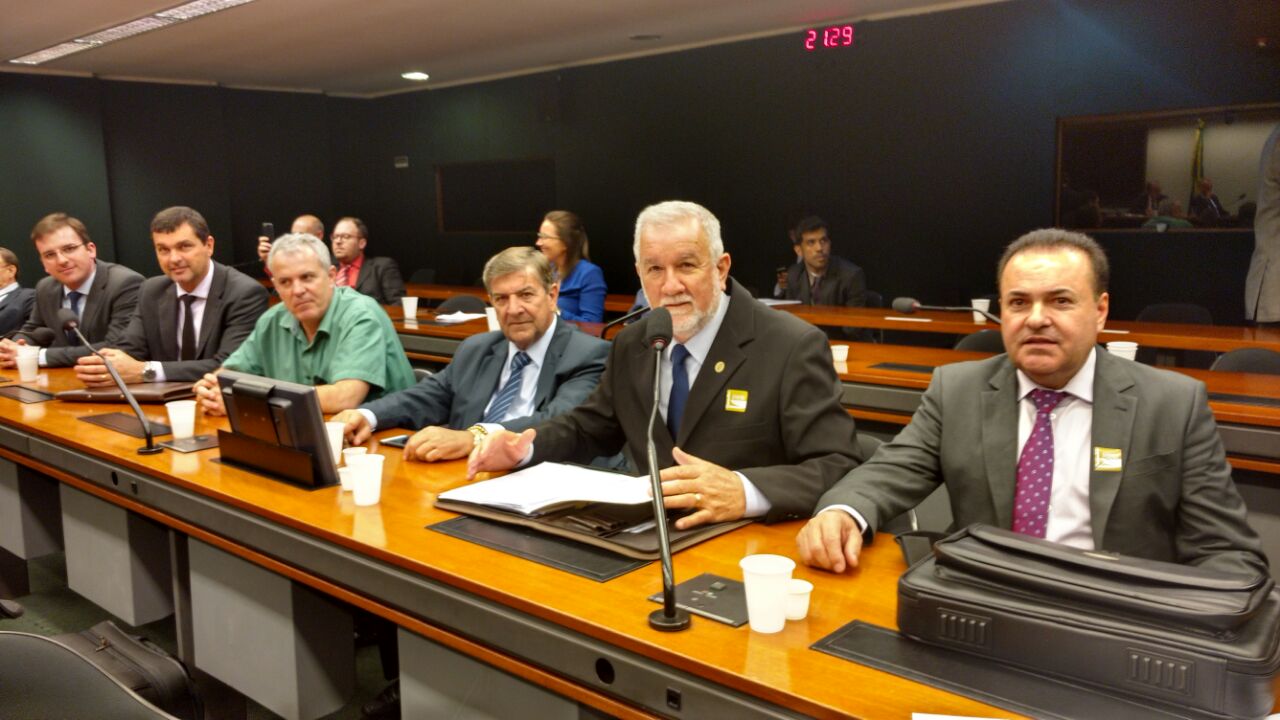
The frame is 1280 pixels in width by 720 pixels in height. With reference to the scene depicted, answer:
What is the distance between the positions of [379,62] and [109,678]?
317 inches

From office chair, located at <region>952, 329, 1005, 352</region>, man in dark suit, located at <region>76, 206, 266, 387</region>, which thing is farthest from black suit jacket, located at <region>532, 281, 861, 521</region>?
man in dark suit, located at <region>76, 206, 266, 387</region>

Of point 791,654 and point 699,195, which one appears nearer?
point 791,654

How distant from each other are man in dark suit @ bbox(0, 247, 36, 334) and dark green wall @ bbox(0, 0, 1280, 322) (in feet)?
7.24

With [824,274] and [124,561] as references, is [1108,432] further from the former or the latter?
[824,274]

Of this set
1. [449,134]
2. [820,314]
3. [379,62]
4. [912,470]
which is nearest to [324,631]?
[912,470]

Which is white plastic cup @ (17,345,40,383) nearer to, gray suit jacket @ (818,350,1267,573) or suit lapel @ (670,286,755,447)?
suit lapel @ (670,286,755,447)

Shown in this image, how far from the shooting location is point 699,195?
26.3 ft

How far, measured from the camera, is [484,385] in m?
3.13

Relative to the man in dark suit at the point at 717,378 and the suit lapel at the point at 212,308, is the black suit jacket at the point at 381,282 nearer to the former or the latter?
the suit lapel at the point at 212,308

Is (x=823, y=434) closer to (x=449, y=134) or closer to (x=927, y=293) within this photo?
(x=927, y=293)

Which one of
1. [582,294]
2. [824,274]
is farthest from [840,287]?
[582,294]

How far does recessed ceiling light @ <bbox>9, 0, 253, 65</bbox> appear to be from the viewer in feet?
20.2

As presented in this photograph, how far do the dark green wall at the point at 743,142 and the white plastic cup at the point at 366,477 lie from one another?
539 cm

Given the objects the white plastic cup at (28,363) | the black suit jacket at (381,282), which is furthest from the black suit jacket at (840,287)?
the white plastic cup at (28,363)
